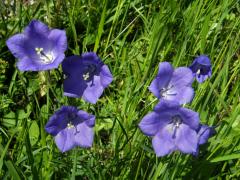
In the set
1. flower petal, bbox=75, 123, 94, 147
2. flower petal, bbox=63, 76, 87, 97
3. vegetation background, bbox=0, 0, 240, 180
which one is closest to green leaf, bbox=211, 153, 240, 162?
vegetation background, bbox=0, 0, 240, 180

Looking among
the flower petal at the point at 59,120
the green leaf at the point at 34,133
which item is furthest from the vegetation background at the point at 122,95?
the flower petal at the point at 59,120

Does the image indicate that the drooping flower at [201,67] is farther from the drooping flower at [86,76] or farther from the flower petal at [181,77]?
the drooping flower at [86,76]

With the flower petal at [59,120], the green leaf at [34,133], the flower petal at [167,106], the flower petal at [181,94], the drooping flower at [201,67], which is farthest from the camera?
the green leaf at [34,133]

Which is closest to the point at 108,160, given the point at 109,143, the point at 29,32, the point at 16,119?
the point at 109,143

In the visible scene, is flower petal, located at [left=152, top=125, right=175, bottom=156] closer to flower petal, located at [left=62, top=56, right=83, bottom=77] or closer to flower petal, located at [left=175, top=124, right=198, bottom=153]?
flower petal, located at [left=175, top=124, right=198, bottom=153]

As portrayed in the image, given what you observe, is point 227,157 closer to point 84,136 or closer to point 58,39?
point 84,136

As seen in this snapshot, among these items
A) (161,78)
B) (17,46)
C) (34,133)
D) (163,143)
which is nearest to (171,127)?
(163,143)

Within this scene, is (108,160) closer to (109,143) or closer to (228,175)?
(109,143)

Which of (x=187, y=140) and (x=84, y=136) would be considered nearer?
(x=187, y=140)
